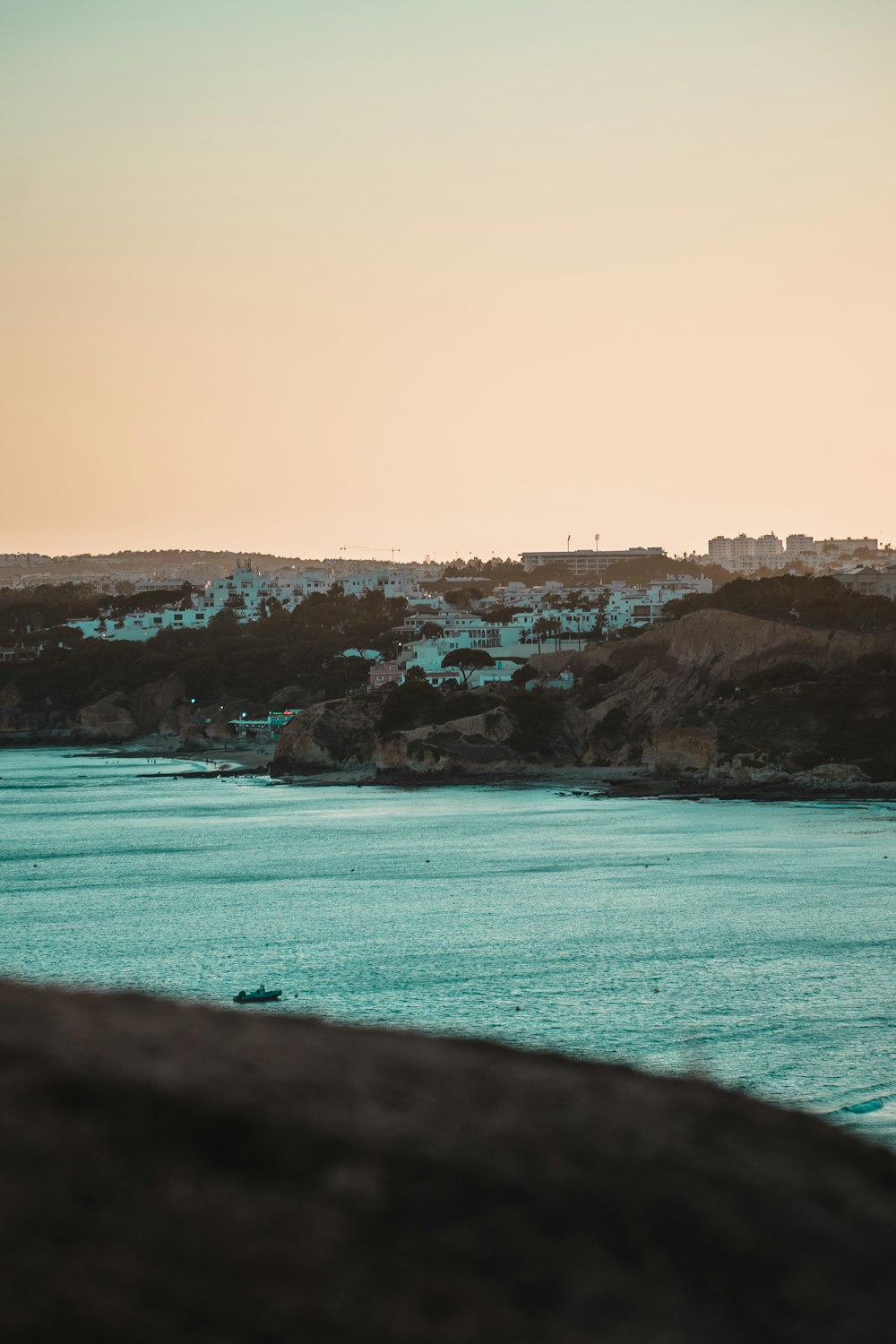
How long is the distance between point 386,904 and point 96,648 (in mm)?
90586

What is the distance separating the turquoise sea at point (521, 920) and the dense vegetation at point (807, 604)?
90.3 feet

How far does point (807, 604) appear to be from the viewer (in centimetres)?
10450

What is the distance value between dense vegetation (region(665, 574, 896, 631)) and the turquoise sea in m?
27.5

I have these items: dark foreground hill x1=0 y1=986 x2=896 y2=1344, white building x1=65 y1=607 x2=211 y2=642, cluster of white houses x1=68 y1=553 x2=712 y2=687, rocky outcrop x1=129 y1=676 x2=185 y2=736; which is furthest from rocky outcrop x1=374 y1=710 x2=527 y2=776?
dark foreground hill x1=0 y1=986 x2=896 y2=1344

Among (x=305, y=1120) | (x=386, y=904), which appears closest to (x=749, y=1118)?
(x=305, y=1120)

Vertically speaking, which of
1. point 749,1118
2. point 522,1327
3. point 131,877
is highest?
point 749,1118

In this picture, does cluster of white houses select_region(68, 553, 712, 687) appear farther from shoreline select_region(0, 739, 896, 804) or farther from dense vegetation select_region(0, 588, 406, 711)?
shoreline select_region(0, 739, 896, 804)

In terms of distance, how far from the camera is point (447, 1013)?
2988 cm

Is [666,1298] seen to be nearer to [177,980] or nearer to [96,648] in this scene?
[177,980]

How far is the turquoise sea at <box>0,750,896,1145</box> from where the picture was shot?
1079 inches

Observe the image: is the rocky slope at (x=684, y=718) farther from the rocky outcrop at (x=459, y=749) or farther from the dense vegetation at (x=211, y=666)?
the dense vegetation at (x=211, y=666)

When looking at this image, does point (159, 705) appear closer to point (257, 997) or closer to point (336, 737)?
point (336, 737)

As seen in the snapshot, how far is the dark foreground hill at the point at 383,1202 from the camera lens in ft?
7.31

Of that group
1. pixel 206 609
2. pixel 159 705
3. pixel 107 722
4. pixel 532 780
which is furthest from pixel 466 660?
pixel 206 609
